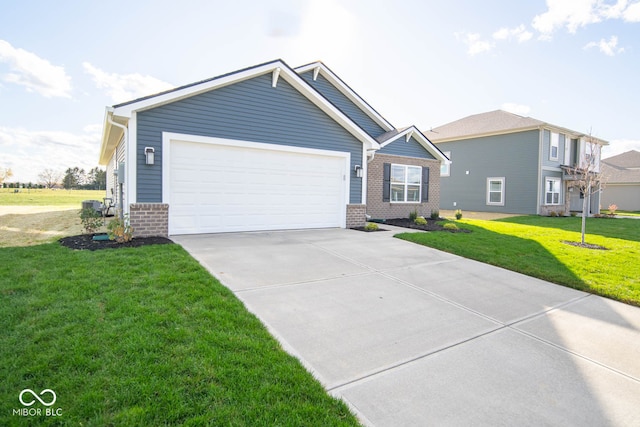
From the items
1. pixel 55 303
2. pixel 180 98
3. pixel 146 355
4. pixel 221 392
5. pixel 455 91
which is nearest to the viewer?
pixel 221 392

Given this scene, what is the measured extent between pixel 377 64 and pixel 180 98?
25.4ft

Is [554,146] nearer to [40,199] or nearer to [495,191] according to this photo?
[495,191]

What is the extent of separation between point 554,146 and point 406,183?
1225 centimetres

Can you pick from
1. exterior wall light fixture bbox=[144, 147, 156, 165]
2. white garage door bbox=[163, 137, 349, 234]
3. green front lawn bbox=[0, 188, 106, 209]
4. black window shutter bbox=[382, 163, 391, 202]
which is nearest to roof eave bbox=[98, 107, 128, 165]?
exterior wall light fixture bbox=[144, 147, 156, 165]

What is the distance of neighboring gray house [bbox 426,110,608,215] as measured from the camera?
19.7 meters

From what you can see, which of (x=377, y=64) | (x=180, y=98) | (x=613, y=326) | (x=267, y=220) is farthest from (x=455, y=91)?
(x=613, y=326)

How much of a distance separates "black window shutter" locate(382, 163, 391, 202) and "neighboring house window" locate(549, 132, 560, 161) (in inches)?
498

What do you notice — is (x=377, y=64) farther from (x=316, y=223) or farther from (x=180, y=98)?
(x=180, y=98)

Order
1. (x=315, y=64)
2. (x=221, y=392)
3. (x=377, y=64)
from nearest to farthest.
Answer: (x=221, y=392), (x=377, y=64), (x=315, y=64)

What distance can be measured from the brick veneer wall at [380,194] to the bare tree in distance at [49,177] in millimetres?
73751

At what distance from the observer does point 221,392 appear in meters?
2.15

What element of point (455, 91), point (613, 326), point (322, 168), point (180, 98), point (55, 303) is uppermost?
point (455, 91)

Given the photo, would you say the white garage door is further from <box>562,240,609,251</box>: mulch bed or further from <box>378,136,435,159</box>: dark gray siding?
<box>562,240,609,251</box>: mulch bed

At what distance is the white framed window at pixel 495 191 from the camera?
21062 millimetres
